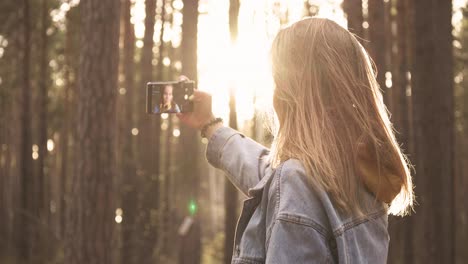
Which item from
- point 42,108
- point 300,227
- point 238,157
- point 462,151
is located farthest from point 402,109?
point 462,151

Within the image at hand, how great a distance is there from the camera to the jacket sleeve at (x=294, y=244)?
1.92 meters

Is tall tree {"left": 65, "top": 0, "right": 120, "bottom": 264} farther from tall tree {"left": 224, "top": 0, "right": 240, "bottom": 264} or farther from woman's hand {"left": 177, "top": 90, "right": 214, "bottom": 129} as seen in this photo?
tall tree {"left": 224, "top": 0, "right": 240, "bottom": 264}

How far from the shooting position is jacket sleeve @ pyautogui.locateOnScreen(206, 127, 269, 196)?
2.73 meters

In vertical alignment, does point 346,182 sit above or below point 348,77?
below

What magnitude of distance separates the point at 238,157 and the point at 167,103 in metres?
0.63

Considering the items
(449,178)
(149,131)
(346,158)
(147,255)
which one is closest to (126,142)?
(149,131)

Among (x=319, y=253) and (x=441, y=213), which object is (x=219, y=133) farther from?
(x=441, y=213)

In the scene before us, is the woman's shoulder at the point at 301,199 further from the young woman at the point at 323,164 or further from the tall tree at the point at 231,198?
the tall tree at the point at 231,198

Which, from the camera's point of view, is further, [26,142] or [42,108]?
[42,108]

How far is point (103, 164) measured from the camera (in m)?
6.68

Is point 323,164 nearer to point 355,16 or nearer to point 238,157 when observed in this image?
point 238,157

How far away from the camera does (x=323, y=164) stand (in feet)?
6.63

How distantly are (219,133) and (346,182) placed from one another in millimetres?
1054

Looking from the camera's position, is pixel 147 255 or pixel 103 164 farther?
pixel 147 255
